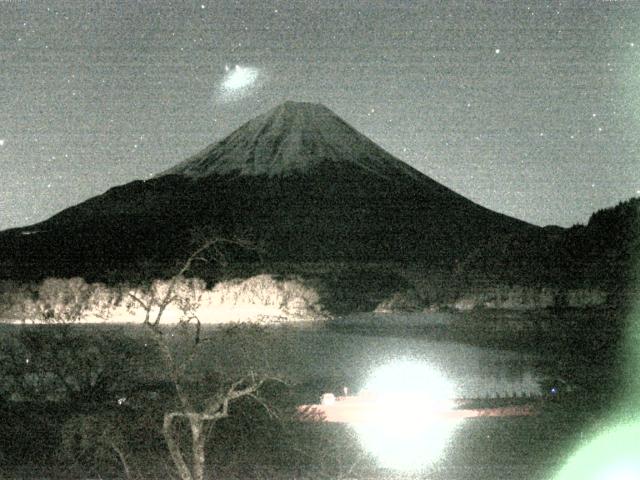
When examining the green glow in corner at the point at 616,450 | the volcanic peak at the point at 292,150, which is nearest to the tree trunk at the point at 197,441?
the green glow in corner at the point at 616,450

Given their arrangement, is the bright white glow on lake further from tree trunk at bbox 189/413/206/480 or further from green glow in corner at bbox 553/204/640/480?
tree trunk at bbox 189/413/206/480

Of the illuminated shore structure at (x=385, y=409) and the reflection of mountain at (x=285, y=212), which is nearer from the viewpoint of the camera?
the illuminated shore structure at (x=385, y=409)

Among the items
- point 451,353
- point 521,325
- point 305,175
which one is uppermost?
point 305,175

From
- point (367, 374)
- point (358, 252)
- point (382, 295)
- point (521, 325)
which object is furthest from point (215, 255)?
point (358, 252)

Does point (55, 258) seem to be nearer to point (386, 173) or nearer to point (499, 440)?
point (386, 173)

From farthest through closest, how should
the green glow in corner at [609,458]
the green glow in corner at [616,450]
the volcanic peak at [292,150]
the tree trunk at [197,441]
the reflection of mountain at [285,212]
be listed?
1. the volcanic peak at [292,150]
2. the reflection of mountain at [285,212]
3. the green glow in corner at [616,450]
4. the green glow in corner at [609,458]
5. the tree trunk at [197,441]

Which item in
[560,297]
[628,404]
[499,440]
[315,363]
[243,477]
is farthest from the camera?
[560,297]

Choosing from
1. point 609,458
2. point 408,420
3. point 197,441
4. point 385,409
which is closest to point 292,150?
point 385,409

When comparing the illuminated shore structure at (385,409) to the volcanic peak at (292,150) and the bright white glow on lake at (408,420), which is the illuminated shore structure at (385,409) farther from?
the volcanic peak at (292,150)
